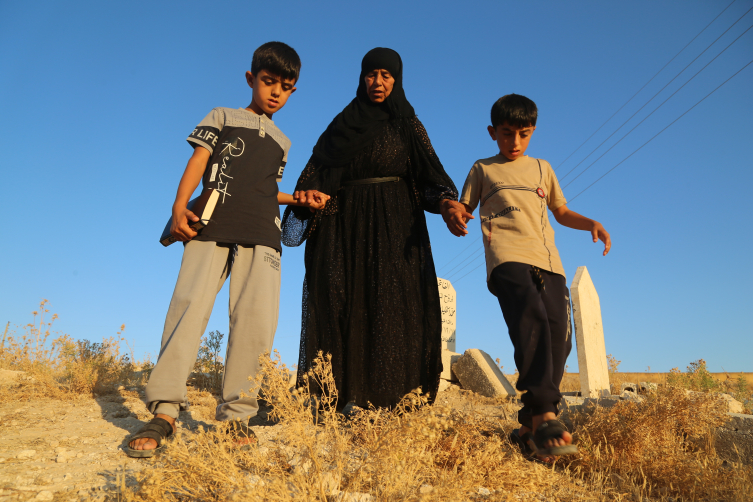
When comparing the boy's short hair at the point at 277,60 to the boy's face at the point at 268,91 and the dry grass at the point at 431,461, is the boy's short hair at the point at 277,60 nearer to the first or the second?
the boy's face at the point at 268,91

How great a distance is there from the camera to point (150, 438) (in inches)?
90.3

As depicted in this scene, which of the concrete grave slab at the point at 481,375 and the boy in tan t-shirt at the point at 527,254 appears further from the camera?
the concrete grave slab at the point at 481,375

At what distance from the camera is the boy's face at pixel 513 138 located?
299 cm

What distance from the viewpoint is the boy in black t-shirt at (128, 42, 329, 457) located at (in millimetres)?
2562

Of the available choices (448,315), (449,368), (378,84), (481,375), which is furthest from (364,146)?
(448,315)

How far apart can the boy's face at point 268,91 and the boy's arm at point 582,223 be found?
6.42 feet

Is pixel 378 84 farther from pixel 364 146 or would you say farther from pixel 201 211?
pixel 201 211

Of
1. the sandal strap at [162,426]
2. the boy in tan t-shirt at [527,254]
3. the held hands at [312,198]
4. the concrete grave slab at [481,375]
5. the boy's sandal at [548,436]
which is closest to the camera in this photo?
the boy's sandal at [548,436]

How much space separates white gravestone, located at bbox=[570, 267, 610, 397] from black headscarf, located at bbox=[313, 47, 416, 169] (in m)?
3.70

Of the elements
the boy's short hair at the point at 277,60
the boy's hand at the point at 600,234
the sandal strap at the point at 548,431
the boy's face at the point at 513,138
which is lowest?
the sandal strap at the point at 548,431

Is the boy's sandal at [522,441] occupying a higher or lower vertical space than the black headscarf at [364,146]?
lower

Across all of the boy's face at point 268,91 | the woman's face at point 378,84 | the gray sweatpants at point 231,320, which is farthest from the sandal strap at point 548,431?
the boy's face at point 268,91

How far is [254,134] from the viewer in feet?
9.87

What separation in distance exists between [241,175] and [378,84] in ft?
3.91
